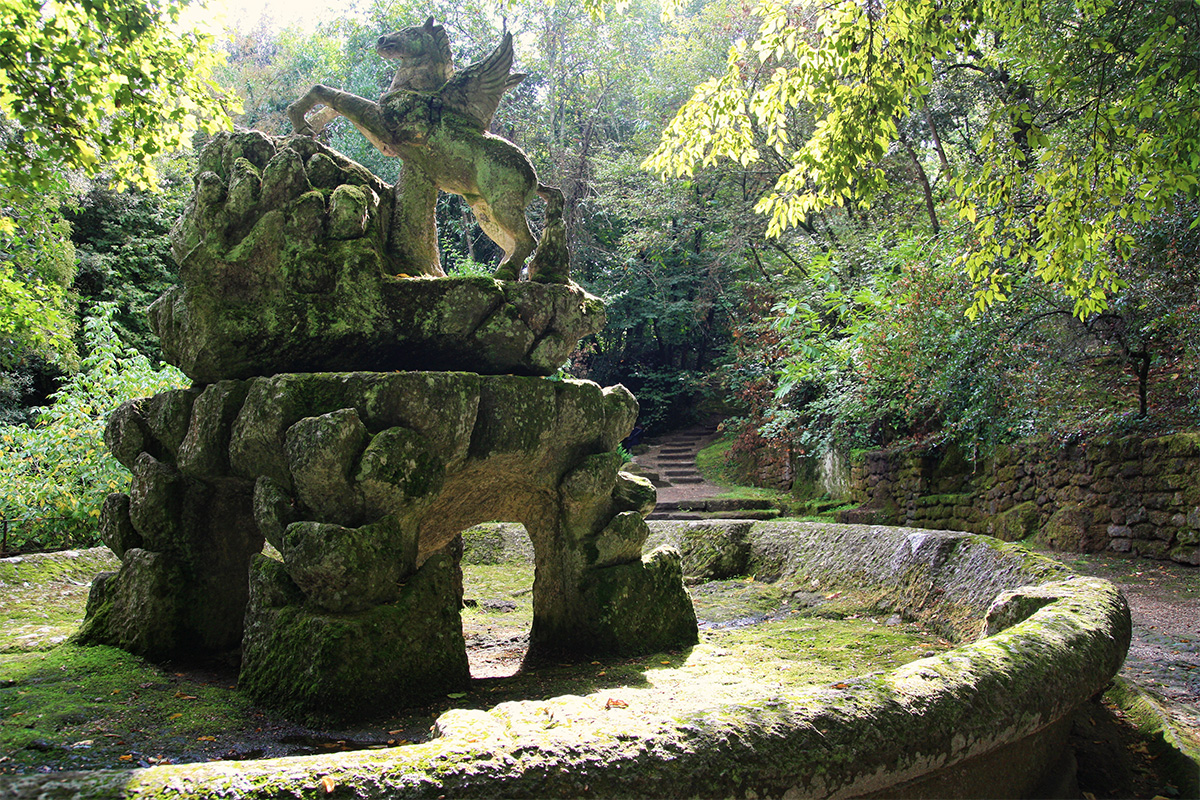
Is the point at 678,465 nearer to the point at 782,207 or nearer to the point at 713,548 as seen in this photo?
the point at 713,548

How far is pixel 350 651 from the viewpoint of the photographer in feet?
9.09

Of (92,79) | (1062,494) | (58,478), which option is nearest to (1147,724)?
(1062,494)

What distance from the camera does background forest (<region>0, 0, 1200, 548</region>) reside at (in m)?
4.41

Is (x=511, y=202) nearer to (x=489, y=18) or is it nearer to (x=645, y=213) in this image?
(x=645, y=213)

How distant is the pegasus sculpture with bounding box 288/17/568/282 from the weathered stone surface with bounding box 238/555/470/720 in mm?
1852

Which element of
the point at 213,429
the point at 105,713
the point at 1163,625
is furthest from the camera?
the point at 1163,625

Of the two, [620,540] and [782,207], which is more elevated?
[782,207]

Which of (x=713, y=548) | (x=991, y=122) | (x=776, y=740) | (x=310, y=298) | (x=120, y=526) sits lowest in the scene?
(x=713, y=548)

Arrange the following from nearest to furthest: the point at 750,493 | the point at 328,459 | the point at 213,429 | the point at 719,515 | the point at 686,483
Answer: the point at 328,459, the point at 213,429, the point at 719,515, the point at 750,493, the point at 686,483

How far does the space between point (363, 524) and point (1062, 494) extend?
25.4ft

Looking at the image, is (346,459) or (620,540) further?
(620,540)

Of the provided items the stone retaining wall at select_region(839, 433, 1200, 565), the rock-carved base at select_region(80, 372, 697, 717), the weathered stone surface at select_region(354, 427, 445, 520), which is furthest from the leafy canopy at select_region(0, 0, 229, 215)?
the stone retaining wall at select_region(839, 433, 1200, 565)

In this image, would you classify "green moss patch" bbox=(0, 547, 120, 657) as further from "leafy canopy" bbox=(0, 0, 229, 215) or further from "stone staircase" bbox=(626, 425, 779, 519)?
"stone staircase" bbox=(626, 425, 779, 519)

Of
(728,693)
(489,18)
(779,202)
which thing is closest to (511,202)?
(779,202)
